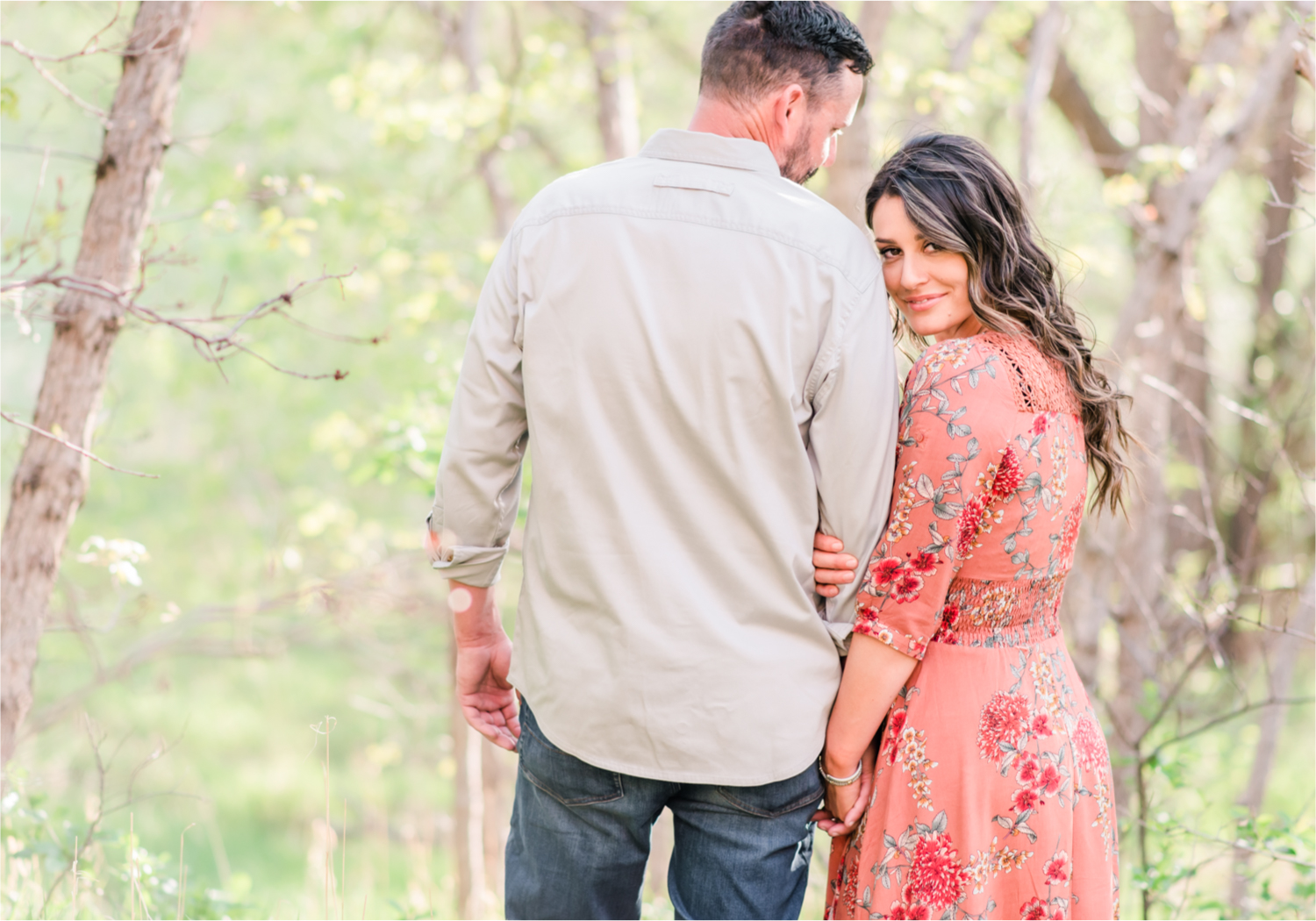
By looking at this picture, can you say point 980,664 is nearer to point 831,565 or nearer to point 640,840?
point 831,565

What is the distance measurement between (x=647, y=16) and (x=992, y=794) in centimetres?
539

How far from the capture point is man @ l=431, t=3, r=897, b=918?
148 cm

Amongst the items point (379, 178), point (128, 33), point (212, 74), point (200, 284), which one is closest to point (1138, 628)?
point (128, 33)

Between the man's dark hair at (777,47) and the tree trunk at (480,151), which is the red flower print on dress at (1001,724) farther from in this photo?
the tree trunk at (480,151)

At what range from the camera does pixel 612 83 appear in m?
4.96

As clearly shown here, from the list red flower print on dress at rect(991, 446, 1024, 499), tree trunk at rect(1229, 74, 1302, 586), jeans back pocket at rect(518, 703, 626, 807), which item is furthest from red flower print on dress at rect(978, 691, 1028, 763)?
tree trunk at rect(1229, 74, 1302, 586)

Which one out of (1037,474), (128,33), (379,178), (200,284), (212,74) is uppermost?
(212,74)

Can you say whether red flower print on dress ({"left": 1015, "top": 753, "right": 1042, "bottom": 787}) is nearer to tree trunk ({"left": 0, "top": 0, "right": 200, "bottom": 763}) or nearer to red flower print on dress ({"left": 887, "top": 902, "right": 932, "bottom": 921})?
red flower print on dress ({"left": 887, "top": 902, "right": 932, "bottom": 921})

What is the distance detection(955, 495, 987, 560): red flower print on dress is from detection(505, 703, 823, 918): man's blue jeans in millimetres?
436

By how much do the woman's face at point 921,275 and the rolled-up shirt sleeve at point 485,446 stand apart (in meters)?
0.67

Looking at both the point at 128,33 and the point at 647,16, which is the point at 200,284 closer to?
the point at 647,16

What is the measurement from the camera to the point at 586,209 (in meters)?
1.52

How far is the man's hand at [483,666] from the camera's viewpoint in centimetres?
180

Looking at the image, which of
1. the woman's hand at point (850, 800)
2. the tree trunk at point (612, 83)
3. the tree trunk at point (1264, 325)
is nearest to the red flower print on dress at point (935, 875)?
the woman's hand at point (850, 800)
